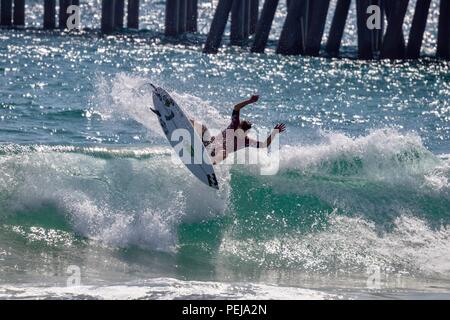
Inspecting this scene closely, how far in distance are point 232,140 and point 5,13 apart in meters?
27.0

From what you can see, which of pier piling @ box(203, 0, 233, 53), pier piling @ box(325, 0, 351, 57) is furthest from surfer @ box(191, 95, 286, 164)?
pier piling @ box(325, 0, 351, 57)

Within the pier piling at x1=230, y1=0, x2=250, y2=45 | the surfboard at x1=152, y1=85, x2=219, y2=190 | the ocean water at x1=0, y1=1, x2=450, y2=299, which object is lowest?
the ocean water at x1=0, y1=1, x2=450, y2=299

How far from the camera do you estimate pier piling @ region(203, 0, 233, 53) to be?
3097cm

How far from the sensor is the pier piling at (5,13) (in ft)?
132

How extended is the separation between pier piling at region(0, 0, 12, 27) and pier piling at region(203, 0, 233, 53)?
9393mm

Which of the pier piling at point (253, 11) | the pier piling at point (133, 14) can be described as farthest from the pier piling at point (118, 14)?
the pier piling at point (253, 11)

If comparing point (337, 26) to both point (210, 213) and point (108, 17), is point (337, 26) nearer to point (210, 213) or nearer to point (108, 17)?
point (108, 17)

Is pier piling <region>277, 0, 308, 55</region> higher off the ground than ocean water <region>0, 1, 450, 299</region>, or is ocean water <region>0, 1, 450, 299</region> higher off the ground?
pier piling <region>277, 0, 308, 55</region>

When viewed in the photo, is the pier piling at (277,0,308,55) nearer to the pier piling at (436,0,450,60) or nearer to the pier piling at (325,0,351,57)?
the pier piling at (325,0,351,57)

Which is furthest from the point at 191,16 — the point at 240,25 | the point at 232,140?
the point at 232,140

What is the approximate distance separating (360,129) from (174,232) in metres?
8.86

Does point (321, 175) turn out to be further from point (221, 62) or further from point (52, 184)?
point (221, 62)

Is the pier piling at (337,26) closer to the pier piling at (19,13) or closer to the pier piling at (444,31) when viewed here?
the pier piling at (444,31)

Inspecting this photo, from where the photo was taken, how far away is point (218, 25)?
32.5 m
